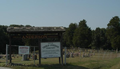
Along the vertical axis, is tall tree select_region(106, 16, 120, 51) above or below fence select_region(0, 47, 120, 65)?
above

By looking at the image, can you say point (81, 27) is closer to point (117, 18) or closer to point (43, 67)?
point (117, 18)

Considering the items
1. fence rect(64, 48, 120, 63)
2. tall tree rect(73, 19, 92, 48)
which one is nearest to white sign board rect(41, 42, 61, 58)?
fence rect(64, 48, 120, 63)

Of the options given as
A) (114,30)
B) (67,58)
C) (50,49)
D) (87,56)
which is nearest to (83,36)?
(114,30)

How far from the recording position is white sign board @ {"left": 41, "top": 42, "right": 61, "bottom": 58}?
15.2m

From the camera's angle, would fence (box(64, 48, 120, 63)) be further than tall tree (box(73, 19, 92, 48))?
No

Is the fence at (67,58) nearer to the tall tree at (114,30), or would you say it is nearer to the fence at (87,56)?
the fence at (87,56)

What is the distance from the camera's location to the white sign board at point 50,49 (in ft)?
50.0

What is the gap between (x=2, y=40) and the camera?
66.4 metres

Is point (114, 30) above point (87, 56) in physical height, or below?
above

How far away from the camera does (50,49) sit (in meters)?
15.3

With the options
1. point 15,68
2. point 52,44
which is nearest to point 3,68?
point 15,68

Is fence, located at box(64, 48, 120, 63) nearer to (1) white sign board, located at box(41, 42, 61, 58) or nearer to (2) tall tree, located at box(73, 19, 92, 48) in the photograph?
(1) white sign board, located at box(41, 42, 61, 58)

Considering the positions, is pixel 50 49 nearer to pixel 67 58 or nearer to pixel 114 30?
pixel 67 58

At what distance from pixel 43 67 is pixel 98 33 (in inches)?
2561
